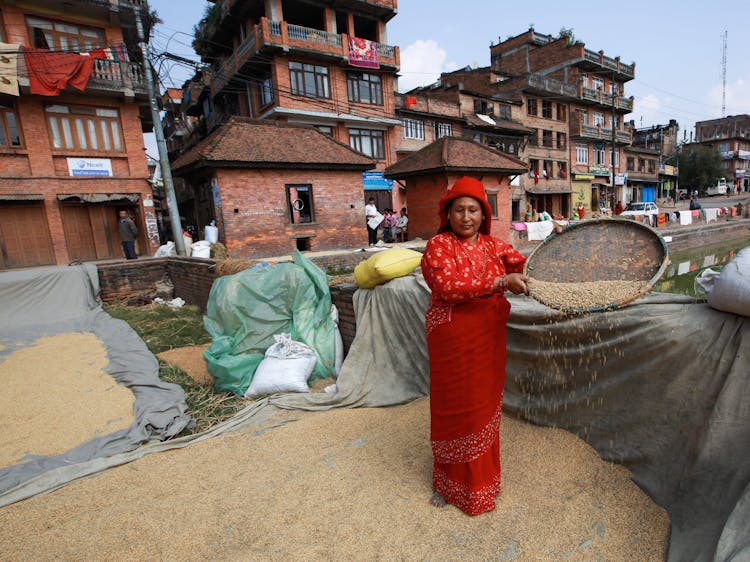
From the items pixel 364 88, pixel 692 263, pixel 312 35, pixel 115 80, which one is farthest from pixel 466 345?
pixel 364 88

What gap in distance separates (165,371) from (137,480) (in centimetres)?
213

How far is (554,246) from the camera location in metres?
2.44

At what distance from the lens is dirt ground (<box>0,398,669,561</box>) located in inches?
75.0

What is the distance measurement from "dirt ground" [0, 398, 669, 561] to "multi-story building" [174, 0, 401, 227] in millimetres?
15718

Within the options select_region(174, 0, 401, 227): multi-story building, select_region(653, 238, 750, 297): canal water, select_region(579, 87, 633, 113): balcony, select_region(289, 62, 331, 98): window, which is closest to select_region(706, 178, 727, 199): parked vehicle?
select_region(579, 87, 633, 113): balcony

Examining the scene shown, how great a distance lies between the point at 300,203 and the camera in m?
12.6

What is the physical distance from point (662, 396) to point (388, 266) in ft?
7.02

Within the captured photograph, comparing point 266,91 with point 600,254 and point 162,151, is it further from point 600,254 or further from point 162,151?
point 600,254

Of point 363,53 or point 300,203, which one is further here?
point 363,53

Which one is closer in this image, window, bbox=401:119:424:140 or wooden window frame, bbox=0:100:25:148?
wooden window frame, bbox=0:100:25:148

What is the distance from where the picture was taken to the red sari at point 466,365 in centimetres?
196

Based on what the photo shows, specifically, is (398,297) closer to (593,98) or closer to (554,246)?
(554,246)

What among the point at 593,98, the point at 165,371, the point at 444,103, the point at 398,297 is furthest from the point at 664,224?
the point at 165,371

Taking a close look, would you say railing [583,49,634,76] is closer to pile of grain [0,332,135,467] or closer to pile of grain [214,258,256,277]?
pile of grain [214,258,256,277]
